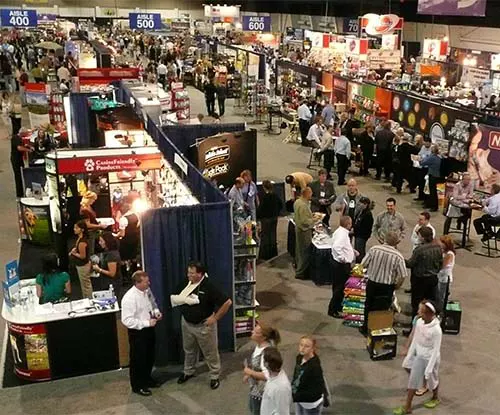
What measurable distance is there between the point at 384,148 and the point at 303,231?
19.3 feet

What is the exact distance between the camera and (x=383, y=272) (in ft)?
22.5

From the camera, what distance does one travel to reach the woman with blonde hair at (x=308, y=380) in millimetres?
4750

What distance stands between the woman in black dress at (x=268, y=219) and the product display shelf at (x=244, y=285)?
2.25 meters

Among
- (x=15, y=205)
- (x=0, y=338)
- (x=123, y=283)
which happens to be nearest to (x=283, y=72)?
(x=15, y=205)

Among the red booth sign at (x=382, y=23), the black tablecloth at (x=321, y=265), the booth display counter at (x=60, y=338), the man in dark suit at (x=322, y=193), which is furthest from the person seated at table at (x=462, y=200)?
the red booth sign at (x=382, y=23)

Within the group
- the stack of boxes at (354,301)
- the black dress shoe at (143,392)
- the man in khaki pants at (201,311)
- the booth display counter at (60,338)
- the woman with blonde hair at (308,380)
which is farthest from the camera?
the stack of boxes at (354,301)

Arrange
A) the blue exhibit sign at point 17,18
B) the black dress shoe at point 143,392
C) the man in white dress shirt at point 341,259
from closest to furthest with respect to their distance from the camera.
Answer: the black dress shoe at point 143,392, the man in white dress shirt at point 341,259, the blue exhibit sign at point 17,18

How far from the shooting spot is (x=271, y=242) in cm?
980

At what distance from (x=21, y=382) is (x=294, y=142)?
13074 mm

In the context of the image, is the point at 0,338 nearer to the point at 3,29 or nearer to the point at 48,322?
the point at 48,322

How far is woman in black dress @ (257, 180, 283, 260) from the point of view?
950 cm

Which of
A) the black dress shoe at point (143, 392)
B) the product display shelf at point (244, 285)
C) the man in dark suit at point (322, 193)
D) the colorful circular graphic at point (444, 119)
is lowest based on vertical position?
the black dress shoe at point (143, 392)

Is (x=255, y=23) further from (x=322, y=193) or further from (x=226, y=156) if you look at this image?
(x=322, y=193)

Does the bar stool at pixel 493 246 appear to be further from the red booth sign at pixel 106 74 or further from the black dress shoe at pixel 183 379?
the red booth sign at pixel 106 74
